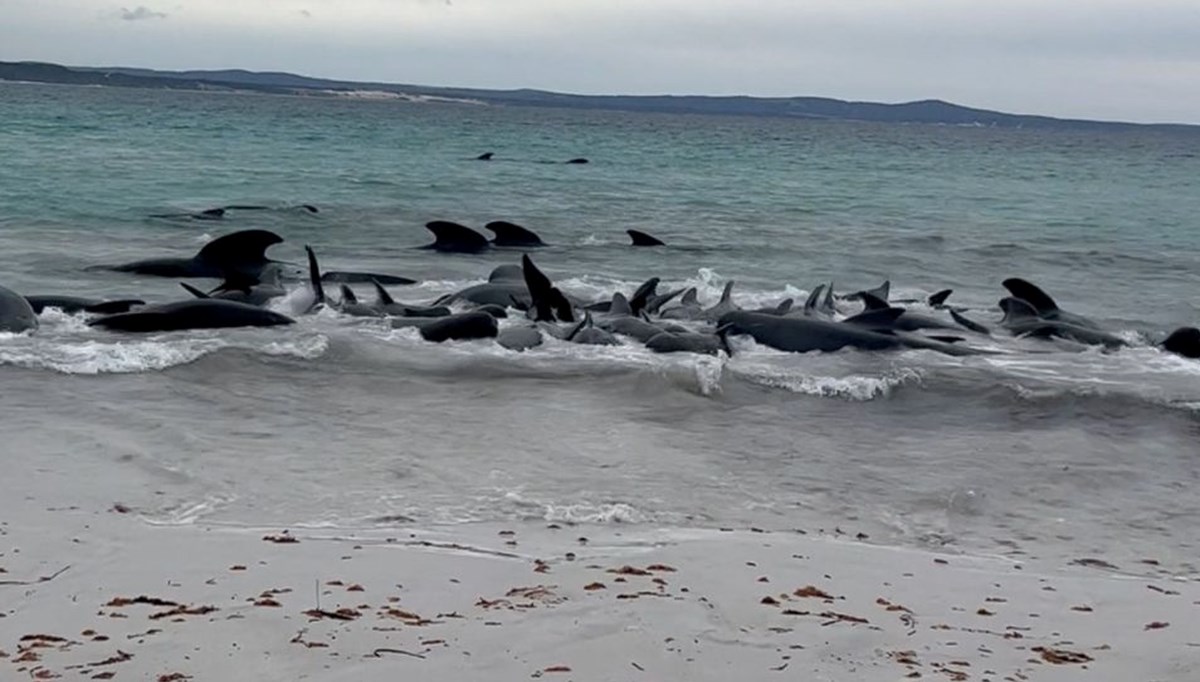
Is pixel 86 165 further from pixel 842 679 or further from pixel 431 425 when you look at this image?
pixel 842 679

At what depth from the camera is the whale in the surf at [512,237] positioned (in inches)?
955

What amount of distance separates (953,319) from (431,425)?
805 cm

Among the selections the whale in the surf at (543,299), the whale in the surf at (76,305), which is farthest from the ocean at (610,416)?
the whale in the surf at (543,299)

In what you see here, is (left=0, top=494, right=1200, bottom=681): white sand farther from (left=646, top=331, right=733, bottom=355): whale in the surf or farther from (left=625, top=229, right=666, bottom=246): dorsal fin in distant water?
(left=625, top=229, right=666, bottom=246): dorsal fin in distant water

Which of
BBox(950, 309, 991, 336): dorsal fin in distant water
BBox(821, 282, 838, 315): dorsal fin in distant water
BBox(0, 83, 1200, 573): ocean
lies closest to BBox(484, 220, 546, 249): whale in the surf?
BBox(0, 83, 1200, 573): ocean

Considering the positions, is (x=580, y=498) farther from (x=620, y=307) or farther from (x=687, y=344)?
(x=620, y=307)

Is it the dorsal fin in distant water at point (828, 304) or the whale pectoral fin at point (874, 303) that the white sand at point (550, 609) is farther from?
the dorsal fin in distant water at point (828, 304)

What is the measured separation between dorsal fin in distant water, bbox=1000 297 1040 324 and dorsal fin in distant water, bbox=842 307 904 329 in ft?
7.56

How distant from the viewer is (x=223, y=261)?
1811cm

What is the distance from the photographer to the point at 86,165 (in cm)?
3975

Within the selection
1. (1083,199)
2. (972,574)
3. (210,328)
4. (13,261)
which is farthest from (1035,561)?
(1083,199)

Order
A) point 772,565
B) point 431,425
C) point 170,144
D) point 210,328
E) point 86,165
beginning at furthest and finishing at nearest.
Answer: point 170,144 < point 86,165 < point 210,328 < point 431,425 < point 772,565


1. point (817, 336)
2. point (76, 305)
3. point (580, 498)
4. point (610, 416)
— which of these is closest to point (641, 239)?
point (817, 336)

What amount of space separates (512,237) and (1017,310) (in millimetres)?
9693
